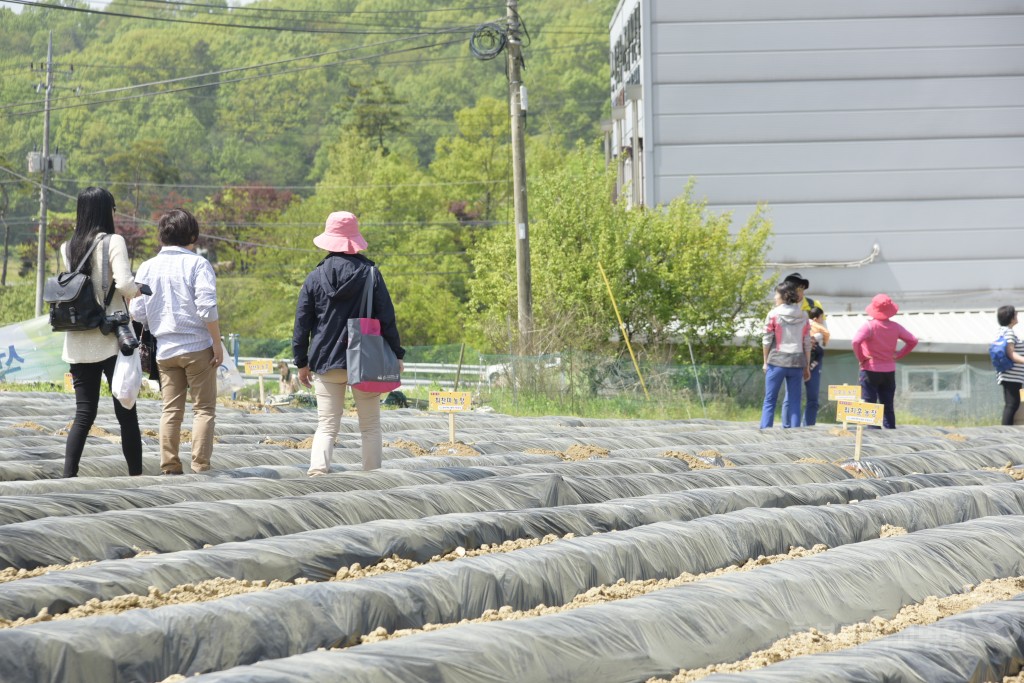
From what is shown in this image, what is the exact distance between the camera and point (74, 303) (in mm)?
5379

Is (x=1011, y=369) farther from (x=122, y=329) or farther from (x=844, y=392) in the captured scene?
(x=122, y=329)

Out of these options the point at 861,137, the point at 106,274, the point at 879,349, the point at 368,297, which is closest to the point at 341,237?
the point at 368,297

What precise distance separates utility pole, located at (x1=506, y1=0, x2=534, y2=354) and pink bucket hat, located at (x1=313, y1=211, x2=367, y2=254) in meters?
13.1

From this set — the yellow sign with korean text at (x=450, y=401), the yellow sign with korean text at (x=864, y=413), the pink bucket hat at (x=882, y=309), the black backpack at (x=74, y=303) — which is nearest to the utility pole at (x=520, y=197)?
the pink bucket hat at (x=882, y=309)

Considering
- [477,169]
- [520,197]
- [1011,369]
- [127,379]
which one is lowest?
[1011,369]

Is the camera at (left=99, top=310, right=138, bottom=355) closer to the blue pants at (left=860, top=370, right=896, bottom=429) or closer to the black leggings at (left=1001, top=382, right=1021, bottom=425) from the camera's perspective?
the blue pants at (left=860, top=370, right=896, bottom=429)

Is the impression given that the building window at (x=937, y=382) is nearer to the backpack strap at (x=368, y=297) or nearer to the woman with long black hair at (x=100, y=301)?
the backpack strap at (x=368, y=297)

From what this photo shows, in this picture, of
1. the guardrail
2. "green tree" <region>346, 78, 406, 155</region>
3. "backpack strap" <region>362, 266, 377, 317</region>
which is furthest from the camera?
"green tree" <region>346, 78, 406, 155</region>

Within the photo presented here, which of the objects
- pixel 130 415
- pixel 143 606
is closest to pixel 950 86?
pixel 130 415

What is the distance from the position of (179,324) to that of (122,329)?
0.32 metres

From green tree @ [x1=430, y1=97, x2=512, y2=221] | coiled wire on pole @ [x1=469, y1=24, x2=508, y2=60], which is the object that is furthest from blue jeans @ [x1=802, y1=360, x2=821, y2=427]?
green tree @ [x1=430, y1=97, x2=512, y2=221]

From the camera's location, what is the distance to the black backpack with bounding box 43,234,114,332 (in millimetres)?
Result: 5355

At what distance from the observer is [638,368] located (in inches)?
688

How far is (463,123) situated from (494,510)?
47335mm
